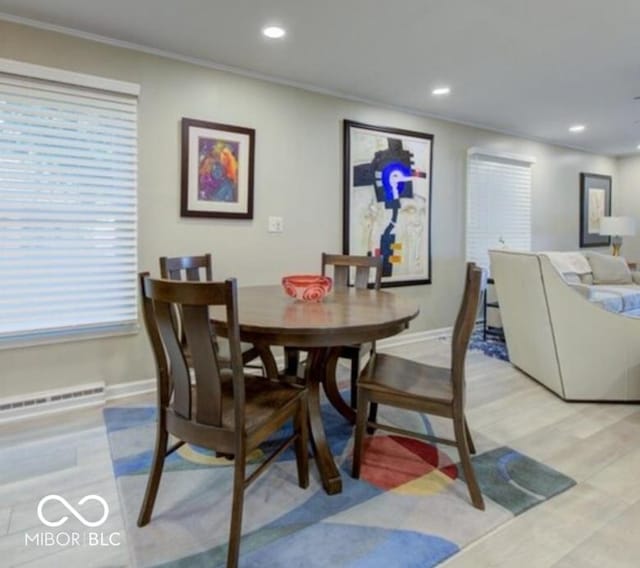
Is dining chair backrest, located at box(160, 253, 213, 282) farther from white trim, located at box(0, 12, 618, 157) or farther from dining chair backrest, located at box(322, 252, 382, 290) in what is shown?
white trim, located at box(0, 12, 618, 157)

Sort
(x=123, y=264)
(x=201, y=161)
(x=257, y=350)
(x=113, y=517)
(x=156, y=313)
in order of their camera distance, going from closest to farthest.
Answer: (x=156, y=313)
(x=113, y=517)
(x=257, y=350)
(x=123, y=264)
(x=201, y=161)

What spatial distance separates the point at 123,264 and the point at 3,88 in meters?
1.18

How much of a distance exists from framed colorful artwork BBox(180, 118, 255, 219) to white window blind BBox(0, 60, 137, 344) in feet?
1.18

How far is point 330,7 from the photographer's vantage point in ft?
7.72

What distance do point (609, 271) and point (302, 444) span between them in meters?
4.53

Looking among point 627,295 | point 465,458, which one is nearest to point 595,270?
point 627,295

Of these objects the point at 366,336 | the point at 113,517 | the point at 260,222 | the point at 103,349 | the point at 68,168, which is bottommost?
the point at 113,517

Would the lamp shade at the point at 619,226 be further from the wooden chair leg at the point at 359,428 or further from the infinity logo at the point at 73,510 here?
the infinity logo at the point at 73,510

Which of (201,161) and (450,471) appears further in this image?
(201,161)

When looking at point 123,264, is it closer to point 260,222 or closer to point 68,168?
point 68,168

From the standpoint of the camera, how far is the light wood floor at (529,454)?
1.52 m

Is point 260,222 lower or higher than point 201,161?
lower

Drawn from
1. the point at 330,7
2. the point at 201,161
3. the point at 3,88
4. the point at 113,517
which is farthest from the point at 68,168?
the point at 113,517

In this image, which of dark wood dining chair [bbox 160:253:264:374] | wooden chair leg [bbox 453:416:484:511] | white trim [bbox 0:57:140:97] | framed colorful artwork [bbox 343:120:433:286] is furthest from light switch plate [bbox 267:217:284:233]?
wooden chair leg [bbox 453:416:484:511]
